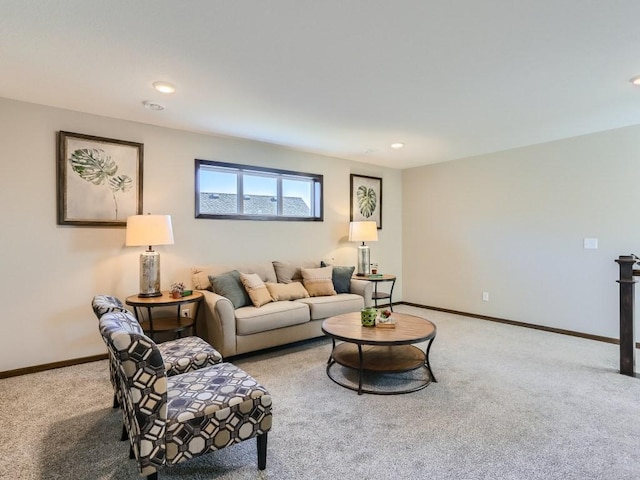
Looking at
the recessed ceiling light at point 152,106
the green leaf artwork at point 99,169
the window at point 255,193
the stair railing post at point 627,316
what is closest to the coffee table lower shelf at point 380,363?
the stair railing post at point 627,316

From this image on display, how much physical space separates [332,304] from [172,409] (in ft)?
8.20

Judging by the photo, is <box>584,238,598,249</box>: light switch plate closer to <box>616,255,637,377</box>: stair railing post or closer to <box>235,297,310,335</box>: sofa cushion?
<box>616,255,637,377</box>: stair railing post

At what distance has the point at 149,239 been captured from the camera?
3.35 metres

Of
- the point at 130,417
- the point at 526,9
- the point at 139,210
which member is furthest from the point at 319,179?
the point at 130,417

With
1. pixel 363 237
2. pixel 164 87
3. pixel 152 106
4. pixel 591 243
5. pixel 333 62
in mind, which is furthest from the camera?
pixel 363 237

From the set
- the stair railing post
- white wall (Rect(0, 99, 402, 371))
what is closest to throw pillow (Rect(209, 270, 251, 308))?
white wall (Rect(0, 99, 402, 371))

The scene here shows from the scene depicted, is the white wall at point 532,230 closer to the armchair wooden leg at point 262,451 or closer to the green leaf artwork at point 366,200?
the green leaf artwork at point 366,200

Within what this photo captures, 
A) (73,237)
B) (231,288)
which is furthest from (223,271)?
(73,237)

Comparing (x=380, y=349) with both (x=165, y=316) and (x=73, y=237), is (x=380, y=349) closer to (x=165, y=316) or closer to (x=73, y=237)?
(x=165, y=316)

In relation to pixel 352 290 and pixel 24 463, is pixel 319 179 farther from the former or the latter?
pixel 24 463

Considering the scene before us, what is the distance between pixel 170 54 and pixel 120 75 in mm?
584

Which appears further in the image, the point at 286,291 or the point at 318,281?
the point at 318,281

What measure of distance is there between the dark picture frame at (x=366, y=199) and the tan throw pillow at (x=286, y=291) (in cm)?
186

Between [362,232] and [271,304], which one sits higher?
[362,232]
